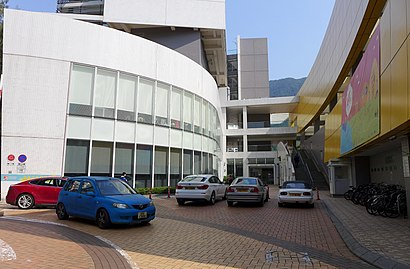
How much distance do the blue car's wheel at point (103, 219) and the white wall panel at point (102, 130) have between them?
1088cm

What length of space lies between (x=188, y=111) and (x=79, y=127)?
944cm

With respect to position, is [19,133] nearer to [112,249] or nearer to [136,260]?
[112,249]

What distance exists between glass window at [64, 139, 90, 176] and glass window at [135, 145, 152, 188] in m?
3.53

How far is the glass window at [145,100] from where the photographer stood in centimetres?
2234

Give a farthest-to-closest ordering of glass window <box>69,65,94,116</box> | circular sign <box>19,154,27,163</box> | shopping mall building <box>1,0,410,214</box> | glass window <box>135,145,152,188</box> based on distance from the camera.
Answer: glass window <box>135,145,152,188</box>
glass window <box>69,65,94,116</box>
circular sign <box>19,154,27,163</box>
shopping mall building <box>1,0,410,214</box>

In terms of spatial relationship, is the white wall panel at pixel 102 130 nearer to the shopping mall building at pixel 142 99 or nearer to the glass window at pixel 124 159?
the shopping mall building at pixel 142 99

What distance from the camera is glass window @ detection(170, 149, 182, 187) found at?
24609 millimetres

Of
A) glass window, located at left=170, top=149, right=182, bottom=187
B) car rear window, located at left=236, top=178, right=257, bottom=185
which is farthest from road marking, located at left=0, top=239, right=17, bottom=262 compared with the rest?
glass window, located at left=170, top=149, right=182, bottom=187

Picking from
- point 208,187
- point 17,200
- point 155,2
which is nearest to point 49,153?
point 17,200

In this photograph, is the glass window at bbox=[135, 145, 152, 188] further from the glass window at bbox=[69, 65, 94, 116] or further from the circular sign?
the circular sign

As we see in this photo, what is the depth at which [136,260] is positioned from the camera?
629 centimetres

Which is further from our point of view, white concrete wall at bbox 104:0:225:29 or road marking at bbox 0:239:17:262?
white concrete wall at bbox 104:0:225:29

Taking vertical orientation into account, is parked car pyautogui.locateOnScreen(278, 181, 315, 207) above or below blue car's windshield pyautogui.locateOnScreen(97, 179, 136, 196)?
below

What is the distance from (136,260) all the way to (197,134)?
70.8 ft
